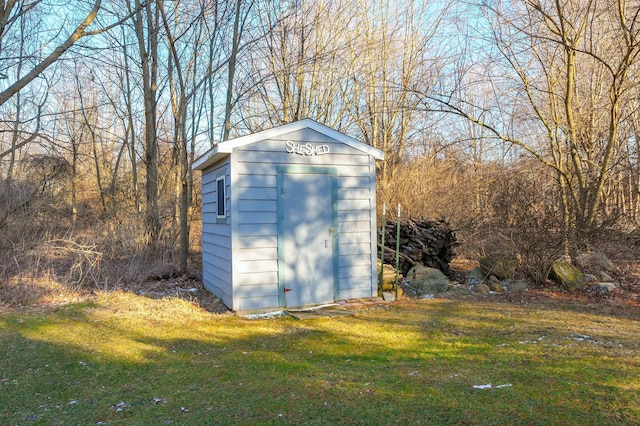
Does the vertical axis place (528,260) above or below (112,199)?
below

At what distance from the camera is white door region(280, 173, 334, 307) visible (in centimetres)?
693

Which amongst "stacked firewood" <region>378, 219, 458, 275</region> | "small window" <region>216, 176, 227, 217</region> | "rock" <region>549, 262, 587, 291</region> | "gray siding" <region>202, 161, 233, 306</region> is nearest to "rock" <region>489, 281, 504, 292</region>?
"rock" <region>549, 262, 587, 291</region>

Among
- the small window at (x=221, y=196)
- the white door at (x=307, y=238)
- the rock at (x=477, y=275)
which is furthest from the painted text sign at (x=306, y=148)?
the rock at (x=477, y=275)

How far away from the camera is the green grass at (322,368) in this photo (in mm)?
3234

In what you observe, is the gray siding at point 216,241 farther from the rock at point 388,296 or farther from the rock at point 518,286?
the rock at point 518,286

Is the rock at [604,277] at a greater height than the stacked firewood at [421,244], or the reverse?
the stacked firewood at [421,244]

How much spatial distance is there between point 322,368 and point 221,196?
389 cm

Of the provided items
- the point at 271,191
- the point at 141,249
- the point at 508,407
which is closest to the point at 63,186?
the point at 141,249

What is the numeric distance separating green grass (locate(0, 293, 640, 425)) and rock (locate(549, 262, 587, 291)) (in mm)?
1641

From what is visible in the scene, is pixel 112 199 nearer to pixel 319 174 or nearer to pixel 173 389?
pixel 319 174

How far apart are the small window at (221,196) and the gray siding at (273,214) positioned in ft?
1.93

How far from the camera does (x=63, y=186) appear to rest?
1420cm

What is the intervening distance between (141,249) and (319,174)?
19.3 ft

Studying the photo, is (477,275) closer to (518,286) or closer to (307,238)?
(518,286)
